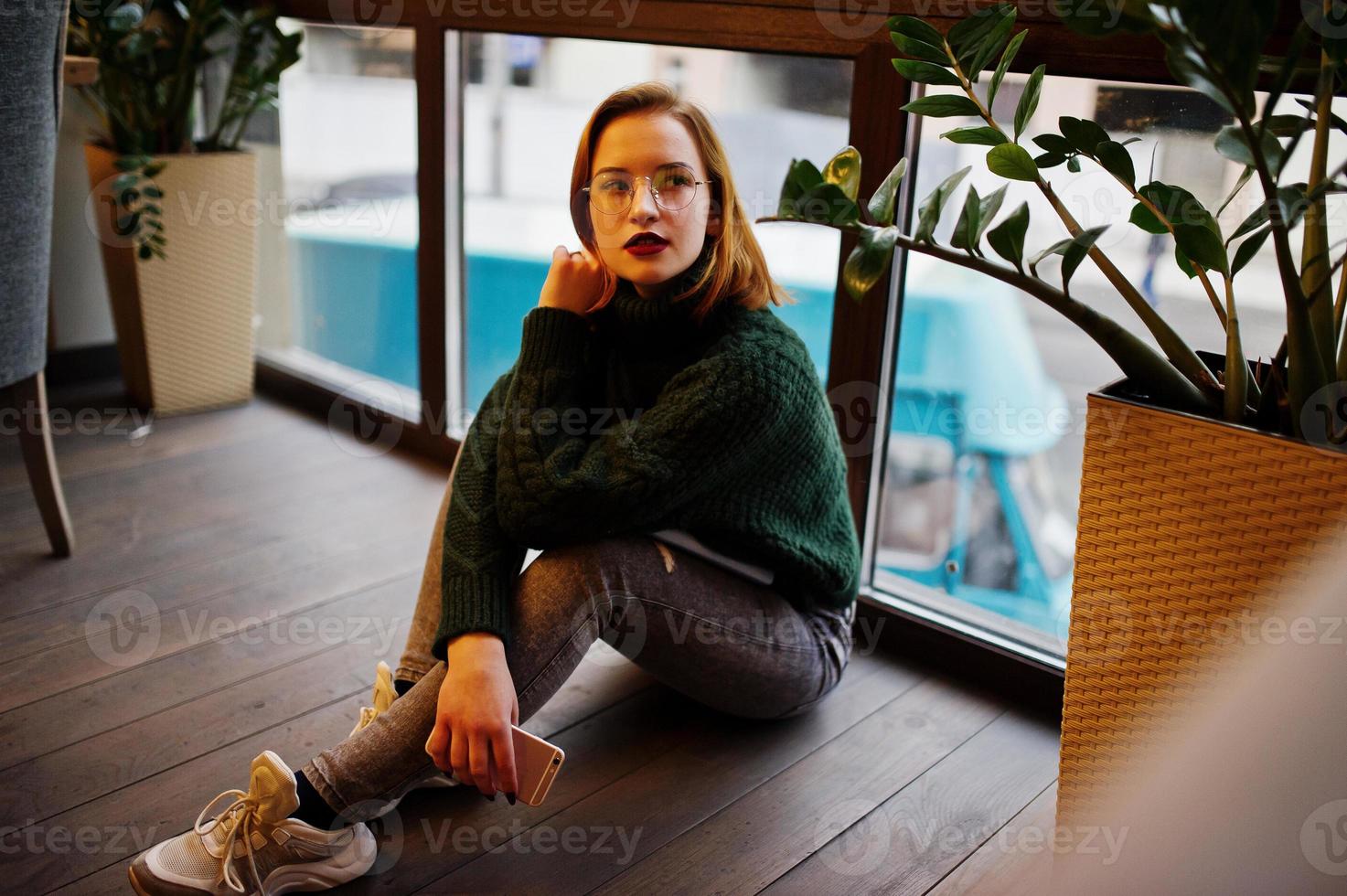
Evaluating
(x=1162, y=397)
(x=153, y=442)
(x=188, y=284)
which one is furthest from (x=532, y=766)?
(x=188, y=284)

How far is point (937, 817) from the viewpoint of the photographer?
1.32 metres

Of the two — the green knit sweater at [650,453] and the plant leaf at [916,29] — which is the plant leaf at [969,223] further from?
the green knit sweater at [650,453]

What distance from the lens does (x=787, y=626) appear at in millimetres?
1376

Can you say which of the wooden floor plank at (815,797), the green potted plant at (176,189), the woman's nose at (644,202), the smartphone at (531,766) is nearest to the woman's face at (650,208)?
the woman's nose at (644,202)

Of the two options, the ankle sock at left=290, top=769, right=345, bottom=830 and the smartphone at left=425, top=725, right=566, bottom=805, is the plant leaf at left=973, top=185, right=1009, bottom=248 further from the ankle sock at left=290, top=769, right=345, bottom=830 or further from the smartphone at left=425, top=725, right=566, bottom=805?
the ankle sock at left=290, top=769, right=345, bottom=830

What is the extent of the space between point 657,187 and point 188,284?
1.55 meters

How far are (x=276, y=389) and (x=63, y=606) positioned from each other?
1.03m

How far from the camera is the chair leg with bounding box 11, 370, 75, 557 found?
5.85ft

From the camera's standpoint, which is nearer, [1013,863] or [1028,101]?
[1028,101]

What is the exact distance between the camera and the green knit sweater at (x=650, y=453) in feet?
4.02

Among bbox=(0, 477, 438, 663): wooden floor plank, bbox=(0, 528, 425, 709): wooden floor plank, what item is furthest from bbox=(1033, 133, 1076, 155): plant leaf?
bbox=(0, 477, 438, 663): wooden floor plank

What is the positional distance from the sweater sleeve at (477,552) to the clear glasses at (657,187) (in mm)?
231

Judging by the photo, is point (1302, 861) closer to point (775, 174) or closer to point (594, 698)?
point (594, 698)

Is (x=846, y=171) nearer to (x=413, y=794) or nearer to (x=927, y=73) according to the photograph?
(x=927, y=73)
